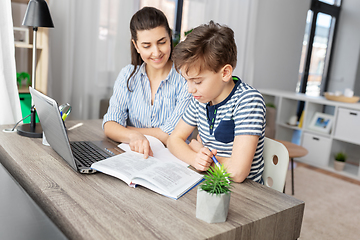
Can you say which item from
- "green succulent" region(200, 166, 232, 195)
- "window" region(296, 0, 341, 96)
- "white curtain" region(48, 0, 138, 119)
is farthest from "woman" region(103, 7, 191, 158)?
"window" region(296, 0, 341, 96)

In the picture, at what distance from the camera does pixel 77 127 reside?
1.59m

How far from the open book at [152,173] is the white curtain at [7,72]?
4.96 ft

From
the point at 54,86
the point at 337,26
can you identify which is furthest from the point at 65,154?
the point at 337,26

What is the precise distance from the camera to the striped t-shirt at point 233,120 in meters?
1.08

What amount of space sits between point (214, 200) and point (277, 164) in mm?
575

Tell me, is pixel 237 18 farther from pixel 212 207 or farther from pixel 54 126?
pixel 212 207

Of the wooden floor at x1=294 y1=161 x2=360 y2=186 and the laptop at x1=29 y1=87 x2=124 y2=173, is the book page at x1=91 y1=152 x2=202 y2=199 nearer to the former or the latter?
the laptop at x1=29 y1=87 x2=124 y2=173

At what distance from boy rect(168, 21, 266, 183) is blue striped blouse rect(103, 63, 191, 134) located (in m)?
0.41

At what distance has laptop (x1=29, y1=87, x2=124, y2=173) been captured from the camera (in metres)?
0.96

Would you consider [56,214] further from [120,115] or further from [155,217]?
[120,115]

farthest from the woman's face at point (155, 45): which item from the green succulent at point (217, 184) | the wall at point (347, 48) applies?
the wall at point (347, 48)

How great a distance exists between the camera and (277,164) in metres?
1.22

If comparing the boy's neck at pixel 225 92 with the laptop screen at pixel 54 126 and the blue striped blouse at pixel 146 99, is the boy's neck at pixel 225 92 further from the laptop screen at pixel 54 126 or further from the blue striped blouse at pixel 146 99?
the laptop screen at pixel 54 126

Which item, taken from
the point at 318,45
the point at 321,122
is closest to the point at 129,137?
the point at 321,122
